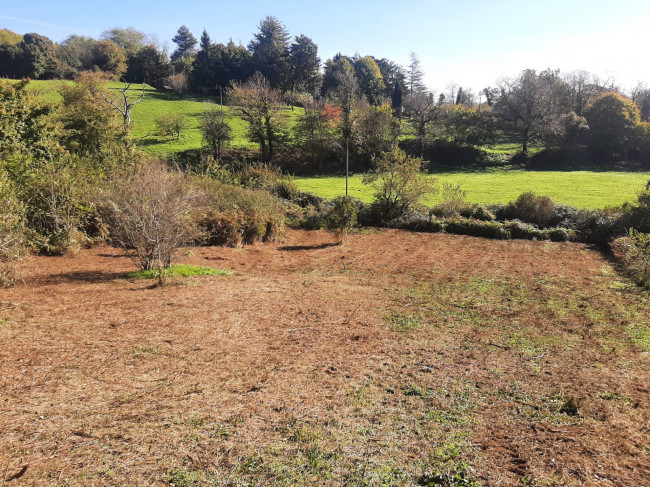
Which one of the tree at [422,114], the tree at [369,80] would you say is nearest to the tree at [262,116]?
the tree at [422,114]

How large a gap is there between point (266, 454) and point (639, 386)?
5.39 metres

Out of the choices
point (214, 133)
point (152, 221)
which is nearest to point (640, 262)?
point (152, 221)

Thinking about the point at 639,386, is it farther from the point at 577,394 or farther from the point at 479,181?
the point at 479,181

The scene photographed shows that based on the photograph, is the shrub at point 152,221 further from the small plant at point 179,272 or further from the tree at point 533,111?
the tree at point 533,111

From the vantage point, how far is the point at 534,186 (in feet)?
95.6

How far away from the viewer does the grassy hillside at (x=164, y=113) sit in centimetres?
3809

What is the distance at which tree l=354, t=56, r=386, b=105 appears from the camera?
60303 millimetres

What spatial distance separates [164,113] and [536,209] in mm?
43049

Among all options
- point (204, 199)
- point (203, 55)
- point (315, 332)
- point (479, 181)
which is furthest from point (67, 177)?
point (203, 55)

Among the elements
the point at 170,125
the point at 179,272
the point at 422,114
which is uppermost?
the point at 422,114

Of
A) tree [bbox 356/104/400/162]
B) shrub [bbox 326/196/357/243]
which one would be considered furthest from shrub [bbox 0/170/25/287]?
tree [bbox 356/104/400/162]

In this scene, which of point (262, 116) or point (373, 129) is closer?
point (262, 116)

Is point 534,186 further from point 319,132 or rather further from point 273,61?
point 273,61

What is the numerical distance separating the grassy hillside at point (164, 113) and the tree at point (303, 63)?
6774 mm
